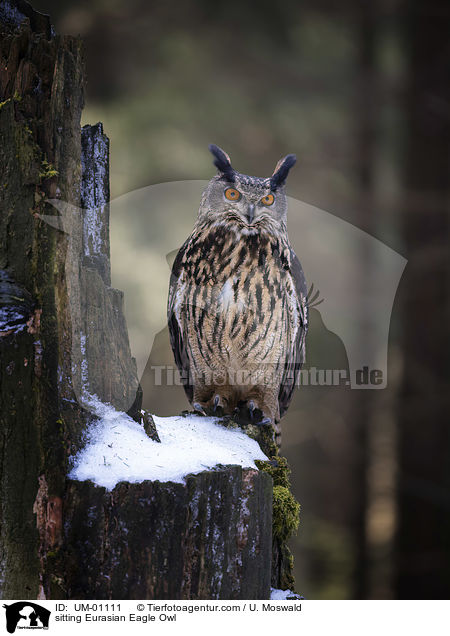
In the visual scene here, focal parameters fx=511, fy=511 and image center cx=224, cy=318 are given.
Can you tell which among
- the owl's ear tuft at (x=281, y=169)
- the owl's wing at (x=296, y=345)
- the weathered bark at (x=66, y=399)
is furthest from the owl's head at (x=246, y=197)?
the weathered bark at (x=66, y=399)

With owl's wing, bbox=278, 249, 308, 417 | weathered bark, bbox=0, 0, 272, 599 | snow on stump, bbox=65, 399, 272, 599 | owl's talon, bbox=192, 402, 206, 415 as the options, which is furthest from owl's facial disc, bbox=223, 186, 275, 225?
snow on stump, bbox=65, 399, 272, 599

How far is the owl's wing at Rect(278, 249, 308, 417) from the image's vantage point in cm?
189

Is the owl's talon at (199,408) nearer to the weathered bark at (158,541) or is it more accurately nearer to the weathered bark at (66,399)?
the weathered bark at (66,399)

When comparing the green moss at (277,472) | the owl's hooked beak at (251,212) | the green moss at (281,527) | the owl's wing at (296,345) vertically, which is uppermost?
the owl's hooked beak at (251,212)

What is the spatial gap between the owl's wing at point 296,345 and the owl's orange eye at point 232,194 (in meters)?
0.30

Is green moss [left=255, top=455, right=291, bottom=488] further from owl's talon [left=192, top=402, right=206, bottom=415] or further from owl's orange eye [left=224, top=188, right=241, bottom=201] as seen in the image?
owl's orange eye [left=224, top=188, right=241, bottom=201]

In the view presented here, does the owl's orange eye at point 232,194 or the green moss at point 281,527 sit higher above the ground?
the owl's orange eye at point 232,194

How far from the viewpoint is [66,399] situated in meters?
1.11

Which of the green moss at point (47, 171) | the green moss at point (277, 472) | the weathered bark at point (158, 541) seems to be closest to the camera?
the weathered bark at point (158, 541)

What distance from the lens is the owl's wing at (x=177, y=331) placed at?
6.14ft

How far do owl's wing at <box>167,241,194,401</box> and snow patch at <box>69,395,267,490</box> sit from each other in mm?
562

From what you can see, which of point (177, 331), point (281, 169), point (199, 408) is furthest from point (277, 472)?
point (281, 169)

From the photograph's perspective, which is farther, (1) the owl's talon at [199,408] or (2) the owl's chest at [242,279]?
(1) the owl's talon at [199,408]
